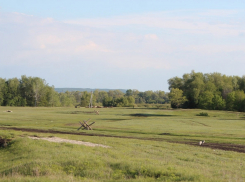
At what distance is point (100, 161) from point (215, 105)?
88.8m

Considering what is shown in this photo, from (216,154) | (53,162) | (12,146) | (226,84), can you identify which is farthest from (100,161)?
(226,84)

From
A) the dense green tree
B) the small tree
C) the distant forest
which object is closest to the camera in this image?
the small tree

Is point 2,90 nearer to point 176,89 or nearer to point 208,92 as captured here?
point 176,89

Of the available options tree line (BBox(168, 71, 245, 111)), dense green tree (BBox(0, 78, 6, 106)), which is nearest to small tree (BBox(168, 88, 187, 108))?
tree line (BBox(168, 71, 245, 111))

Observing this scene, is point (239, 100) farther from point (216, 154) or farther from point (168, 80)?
point (216, 154)

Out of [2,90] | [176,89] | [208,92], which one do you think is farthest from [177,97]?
[2,90]

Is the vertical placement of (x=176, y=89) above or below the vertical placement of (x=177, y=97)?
above

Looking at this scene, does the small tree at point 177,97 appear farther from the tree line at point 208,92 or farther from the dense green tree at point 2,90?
the dense green tree at point 2,90

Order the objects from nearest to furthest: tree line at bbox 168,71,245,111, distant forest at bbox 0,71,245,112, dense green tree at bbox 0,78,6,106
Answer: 1. tree line at bbox 168,71,245,111
2. distant forest at bbox 0,71,245,112
3. dense green tree at bbox 0,78,6,106

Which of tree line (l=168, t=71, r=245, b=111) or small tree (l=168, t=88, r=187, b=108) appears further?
small tree (l=168, t=88, r=187, b=108)

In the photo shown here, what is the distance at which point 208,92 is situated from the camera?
Answer: 100062 mm

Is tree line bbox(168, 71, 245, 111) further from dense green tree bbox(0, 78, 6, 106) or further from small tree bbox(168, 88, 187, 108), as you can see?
dense green tree bbox(0, 78, 6, 106)

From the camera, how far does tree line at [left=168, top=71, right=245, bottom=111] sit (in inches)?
3767

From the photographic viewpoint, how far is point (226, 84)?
115m
